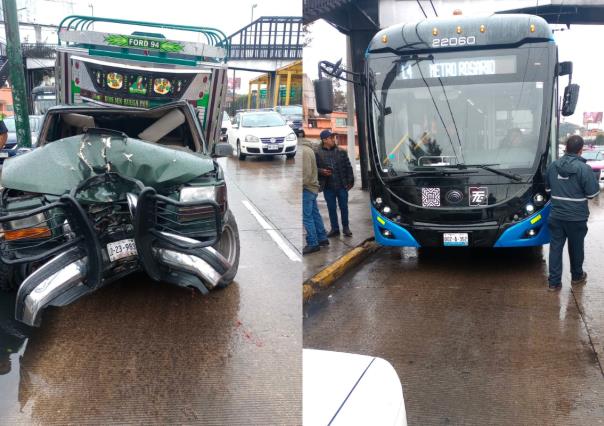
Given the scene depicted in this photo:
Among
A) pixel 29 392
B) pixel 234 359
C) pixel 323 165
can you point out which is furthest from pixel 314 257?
pixel 29 392

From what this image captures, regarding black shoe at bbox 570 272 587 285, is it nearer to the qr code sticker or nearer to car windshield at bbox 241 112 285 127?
the qr code sticker

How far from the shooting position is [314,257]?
5.91m

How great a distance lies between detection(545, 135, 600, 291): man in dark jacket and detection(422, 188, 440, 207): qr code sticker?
0.97 meters

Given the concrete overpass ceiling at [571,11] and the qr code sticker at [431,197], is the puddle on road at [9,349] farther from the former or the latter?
the concrete overpass ceiling at [571,11]

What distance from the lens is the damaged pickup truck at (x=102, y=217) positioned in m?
3.22

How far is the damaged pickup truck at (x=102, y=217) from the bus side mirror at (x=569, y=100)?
3.95 metres

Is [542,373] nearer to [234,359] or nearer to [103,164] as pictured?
[234,359]

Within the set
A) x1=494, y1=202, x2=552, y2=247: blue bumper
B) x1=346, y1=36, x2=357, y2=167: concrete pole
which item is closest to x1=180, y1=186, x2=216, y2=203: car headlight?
x1=494, y1=202, x2=552, y2=247: blue bumper

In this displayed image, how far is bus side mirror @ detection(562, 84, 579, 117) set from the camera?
5.96 m

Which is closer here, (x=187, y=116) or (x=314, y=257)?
(x=187, y=116)

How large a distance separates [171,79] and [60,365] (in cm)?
369

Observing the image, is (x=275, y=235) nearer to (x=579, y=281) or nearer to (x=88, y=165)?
(x=579, y=281)

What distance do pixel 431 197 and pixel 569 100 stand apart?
190 centimetres

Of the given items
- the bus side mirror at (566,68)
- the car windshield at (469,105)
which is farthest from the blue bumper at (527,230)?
the bus side mirror at (566,68)
